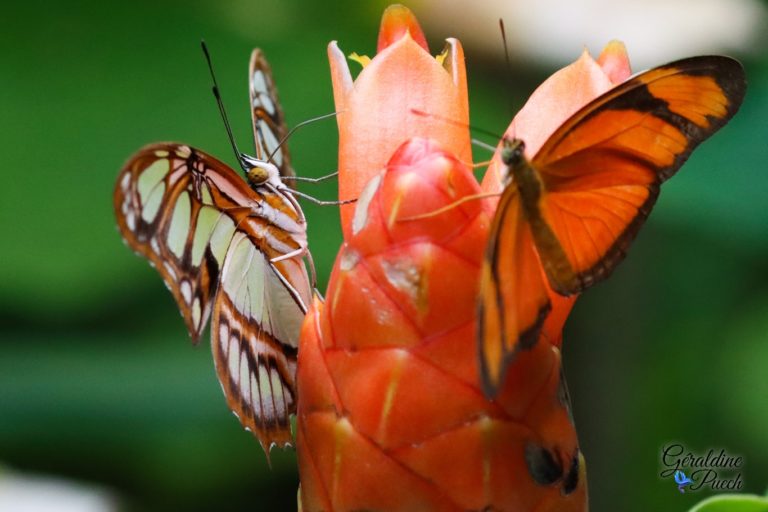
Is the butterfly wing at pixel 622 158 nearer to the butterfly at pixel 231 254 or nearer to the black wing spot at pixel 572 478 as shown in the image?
the black wing spot at pixel 572 478

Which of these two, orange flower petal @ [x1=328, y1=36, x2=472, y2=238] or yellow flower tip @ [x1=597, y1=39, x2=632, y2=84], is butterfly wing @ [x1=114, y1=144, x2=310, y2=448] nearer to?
orange flower petal @ [x1=328, y1=36, x2=472, y2=238]

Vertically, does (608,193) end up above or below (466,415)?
above

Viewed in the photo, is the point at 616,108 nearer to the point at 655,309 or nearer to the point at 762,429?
the point at 655,309

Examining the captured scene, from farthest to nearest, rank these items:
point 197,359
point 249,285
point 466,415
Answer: point 197,359, point 249,285, point 466,415

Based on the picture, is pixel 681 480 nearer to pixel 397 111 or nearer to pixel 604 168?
pixel 604 168

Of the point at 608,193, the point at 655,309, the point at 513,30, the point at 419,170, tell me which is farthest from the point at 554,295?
the point at 513,30

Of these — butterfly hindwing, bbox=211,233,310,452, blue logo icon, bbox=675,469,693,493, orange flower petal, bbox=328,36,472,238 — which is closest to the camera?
orange flower petal, bbox=328,36,472,238

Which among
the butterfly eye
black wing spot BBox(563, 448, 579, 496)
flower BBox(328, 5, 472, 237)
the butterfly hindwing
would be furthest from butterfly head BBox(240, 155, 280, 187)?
black wing spot BBox(563, 448, 579, 496)

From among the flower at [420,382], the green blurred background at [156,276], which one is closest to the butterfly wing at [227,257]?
the flower at [420,382]
